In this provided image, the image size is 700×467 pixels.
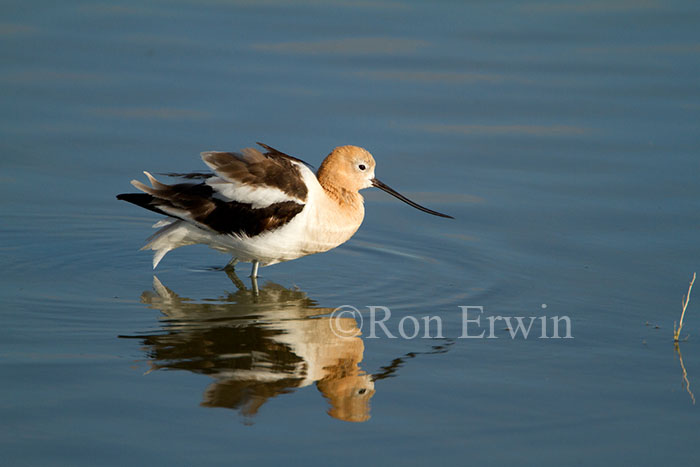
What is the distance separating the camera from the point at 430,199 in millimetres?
9430

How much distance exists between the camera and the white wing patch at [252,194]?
7488 millimetres

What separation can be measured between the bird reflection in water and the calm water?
24mm

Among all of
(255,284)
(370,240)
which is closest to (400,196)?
(370,240)

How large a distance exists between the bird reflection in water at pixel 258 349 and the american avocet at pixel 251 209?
1.32 ft

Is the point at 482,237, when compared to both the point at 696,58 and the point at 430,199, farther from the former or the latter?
the point at 696,58

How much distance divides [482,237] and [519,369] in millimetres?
2601

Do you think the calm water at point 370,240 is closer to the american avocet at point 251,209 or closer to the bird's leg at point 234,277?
the bird's leg at point 234,277

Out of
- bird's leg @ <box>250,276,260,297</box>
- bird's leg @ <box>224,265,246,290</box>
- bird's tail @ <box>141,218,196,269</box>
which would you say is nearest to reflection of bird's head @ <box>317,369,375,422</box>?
bird's leg @ <box>250,276,260,297</box>

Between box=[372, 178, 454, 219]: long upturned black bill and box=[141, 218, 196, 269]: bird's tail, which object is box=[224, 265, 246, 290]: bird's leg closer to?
box=[141, 218, 196, 269]: bird's tail

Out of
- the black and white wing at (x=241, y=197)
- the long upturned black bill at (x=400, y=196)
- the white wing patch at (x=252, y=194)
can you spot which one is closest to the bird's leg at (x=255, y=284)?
the black and white wing at (x=241, y=197)

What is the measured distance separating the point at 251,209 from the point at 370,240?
153 centimetres

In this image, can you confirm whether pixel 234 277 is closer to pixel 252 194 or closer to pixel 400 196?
pixel 252 194

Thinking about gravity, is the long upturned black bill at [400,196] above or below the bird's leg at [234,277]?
above

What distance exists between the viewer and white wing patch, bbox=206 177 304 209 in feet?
24.6
